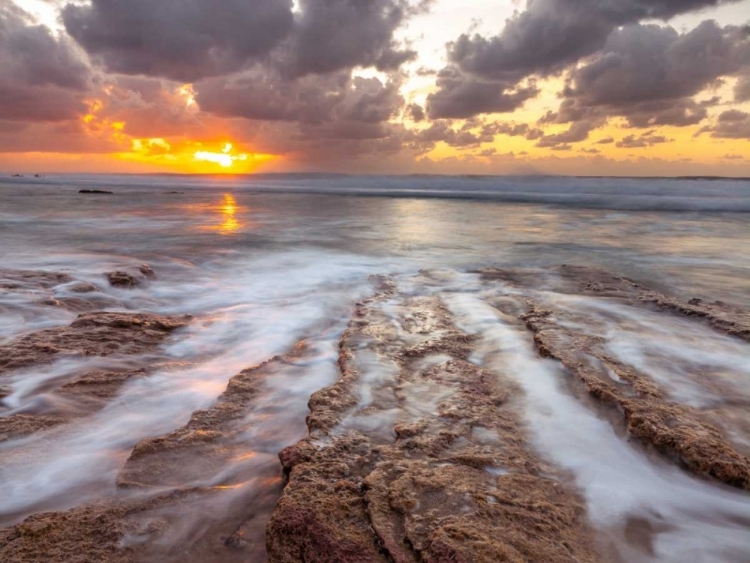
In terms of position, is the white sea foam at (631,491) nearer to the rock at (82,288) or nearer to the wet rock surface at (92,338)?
the wet rock surface at (92,338)

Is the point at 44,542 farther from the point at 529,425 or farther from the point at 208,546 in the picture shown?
the point at 529,425

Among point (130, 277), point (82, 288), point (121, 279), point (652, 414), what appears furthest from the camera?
point (130, 277)

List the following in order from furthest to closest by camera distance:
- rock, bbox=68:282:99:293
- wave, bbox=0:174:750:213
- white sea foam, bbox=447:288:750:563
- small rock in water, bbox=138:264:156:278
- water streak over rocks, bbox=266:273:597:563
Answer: wave, bbox=0:174:750:213 → small rock in water, bbox=138:264:156:278 → rock, bbox=68:282:99:293 → white sea foam, bbox=447:288:750:563 → water streak over rocks, bbox=266:273:597:563

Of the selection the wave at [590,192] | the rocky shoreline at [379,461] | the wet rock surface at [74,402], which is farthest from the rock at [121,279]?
the wave at [590,192]

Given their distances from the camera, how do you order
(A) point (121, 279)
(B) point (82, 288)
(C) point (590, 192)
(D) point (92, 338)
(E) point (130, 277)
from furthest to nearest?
(C) point (590, 192) < (E) point (130, 277) < (A) point (121, 279) < (B) point (82, 288) < (D) point (92, 338)

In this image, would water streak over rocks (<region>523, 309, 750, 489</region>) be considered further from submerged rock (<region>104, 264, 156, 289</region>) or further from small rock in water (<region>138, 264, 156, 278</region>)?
small rock in water (<region>138, 264, 156, 278</region>)

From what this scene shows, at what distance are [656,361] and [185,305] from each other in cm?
472

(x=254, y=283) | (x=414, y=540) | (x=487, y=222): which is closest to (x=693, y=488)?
(x=414, y=540)

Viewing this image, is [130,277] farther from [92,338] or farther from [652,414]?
[652,414]

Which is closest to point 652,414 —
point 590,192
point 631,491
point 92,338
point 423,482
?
point 631,491

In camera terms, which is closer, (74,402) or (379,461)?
(379,461)

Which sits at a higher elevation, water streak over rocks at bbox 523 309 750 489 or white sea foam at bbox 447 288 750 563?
water streak over rocks at bbox 523 309 750 489

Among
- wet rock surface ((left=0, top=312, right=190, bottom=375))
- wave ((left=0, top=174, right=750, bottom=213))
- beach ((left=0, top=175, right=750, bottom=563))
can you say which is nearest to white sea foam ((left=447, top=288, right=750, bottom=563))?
beach ((left=0, top=175, right=750, bottom=563))

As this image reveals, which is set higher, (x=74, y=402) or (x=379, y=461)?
(x=379, y=461)
